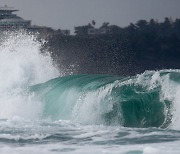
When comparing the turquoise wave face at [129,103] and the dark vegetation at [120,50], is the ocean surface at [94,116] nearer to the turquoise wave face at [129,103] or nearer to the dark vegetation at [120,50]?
the turquoise wave face at [129,103]

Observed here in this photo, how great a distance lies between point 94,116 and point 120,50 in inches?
1401

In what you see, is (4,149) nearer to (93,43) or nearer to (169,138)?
(169,138)

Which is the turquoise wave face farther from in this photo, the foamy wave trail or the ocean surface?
the foamy wave trail

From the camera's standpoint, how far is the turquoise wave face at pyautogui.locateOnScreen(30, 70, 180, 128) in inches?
462

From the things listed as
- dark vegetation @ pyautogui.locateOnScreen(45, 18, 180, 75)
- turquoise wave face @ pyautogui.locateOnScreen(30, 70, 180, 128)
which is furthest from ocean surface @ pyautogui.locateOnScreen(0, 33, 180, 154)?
dark vegetation @ pyautogui.locateOnScreen(45, 18, 180, 75)

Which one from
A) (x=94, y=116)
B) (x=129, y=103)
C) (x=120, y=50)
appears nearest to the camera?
(x=129, y=103)

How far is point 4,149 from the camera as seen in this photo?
28.2 feet

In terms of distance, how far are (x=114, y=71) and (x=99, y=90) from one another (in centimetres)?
2854

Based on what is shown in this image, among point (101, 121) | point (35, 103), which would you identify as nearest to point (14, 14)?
point (35, 103)

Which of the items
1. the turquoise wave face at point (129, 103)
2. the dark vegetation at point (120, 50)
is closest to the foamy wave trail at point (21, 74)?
the turquoise wave face at point (129, 103)

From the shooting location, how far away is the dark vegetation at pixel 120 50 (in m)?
43.2

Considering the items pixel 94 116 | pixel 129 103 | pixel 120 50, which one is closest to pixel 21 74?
pixel 94 116

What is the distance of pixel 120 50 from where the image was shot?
4775cm

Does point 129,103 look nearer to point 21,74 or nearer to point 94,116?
point 94,116
